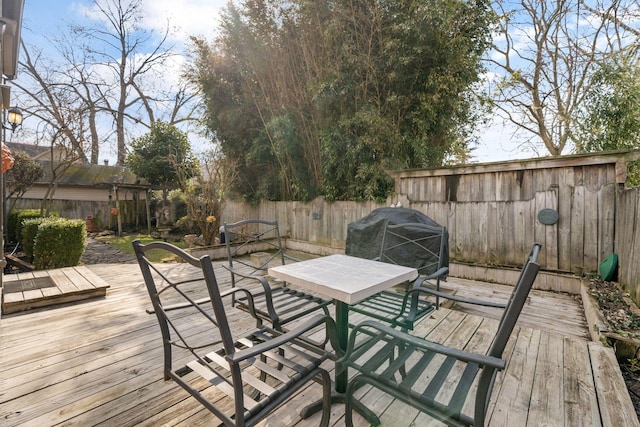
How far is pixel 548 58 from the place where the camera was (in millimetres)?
7180

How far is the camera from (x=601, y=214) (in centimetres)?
322

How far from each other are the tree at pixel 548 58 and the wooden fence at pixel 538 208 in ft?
10.3

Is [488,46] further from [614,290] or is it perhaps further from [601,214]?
[614,290]

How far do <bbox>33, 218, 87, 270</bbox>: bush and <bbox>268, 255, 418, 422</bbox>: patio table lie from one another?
4.56 meters

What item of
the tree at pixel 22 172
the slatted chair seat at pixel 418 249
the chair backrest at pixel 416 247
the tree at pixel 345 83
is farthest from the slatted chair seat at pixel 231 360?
the tree at pixel 22 172

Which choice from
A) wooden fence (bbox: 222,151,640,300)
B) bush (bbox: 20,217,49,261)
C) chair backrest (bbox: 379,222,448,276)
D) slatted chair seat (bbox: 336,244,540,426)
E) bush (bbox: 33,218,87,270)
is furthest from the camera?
bush (bbox: 20,217,49,261)

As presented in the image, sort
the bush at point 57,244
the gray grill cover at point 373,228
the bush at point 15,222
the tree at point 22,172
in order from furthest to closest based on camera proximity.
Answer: the tree at point 22,172
the bush at point 15,222
the bush at point 57,244
the gray grill cover at point 373,228

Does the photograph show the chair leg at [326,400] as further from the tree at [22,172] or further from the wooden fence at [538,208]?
the tree at [22,172]

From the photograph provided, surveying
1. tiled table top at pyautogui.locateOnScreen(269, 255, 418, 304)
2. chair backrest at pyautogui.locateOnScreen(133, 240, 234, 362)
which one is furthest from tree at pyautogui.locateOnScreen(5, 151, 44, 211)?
tiled table top at pyautogui.locateOnScreen(269, 255, 418, 304)

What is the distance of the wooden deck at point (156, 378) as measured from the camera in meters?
1.36

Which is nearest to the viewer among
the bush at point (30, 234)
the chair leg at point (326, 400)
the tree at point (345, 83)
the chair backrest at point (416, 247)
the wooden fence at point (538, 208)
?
the chair leg at point (326, 400)

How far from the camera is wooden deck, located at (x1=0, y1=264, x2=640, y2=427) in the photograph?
1.36 meters

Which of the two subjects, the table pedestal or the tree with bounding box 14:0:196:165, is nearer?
the table pedestal

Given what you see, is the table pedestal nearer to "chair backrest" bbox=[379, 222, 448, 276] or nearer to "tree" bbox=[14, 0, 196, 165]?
"chair backrest" bbox=[379, 222, 448, 276]
